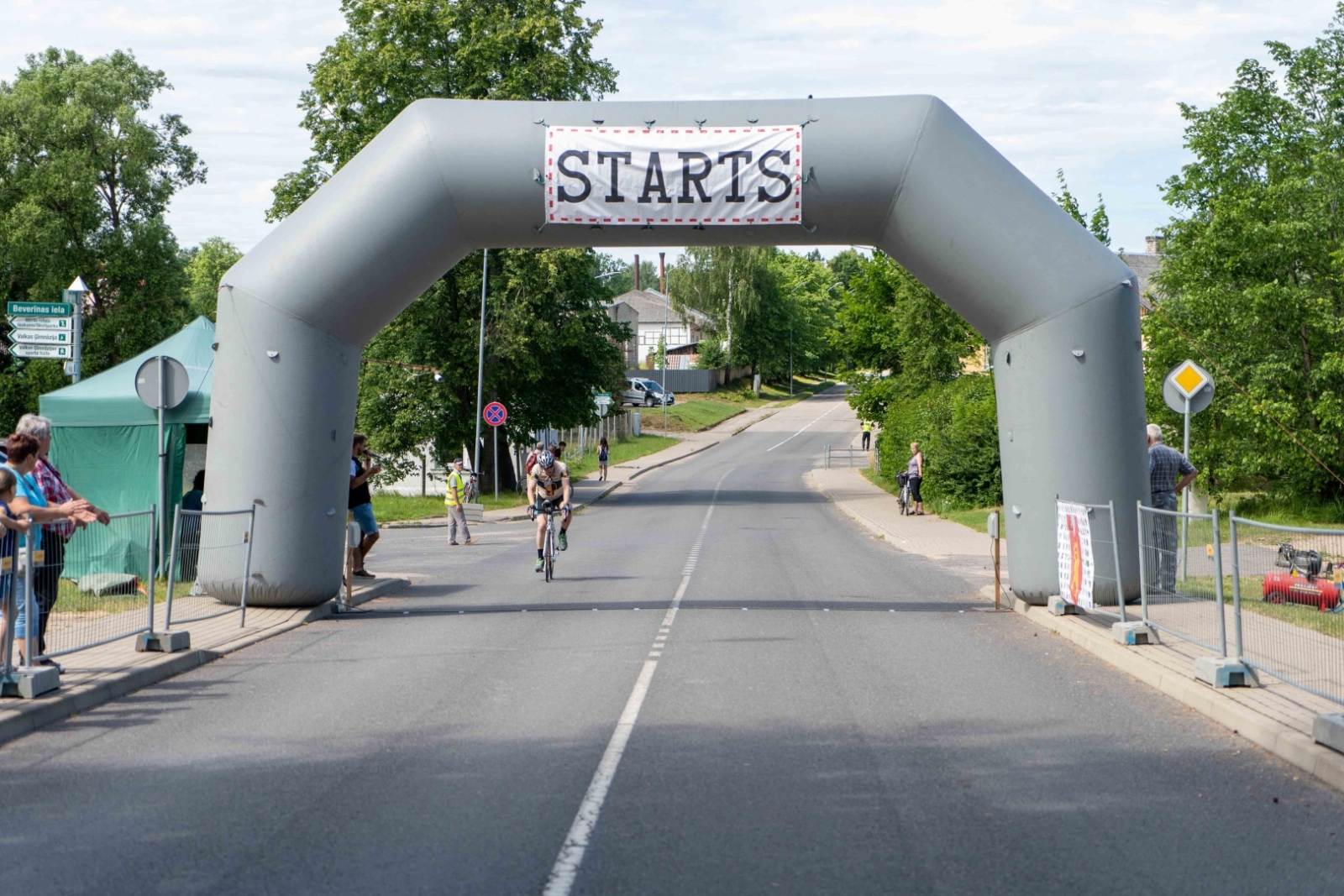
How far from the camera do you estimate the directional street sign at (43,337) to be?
61.4 feet

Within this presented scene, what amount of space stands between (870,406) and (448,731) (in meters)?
37.7

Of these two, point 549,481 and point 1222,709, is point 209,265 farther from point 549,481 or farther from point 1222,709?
point 1222,709

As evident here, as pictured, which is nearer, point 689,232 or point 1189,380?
point 689,232

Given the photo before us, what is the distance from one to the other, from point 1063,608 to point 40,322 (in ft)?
48.7


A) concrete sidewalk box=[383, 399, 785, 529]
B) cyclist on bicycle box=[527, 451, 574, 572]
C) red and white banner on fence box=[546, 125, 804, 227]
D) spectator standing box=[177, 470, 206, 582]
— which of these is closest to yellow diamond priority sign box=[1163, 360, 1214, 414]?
red and white banner on fence box=[546, 125, 804, 227]

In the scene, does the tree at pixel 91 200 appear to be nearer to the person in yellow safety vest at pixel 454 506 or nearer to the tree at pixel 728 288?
the person in yellow safety vest at pixel 454 506

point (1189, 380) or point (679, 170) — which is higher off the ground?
point (679, 170)

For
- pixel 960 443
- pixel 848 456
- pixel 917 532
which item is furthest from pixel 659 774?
pixel 848 456

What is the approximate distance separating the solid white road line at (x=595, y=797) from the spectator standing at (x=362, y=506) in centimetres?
605

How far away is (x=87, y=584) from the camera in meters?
11.8

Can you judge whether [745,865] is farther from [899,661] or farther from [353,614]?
[353,614]

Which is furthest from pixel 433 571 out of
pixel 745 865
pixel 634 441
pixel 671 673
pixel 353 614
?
pixel 634 441

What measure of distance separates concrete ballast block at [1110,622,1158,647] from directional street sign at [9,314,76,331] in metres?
15.5

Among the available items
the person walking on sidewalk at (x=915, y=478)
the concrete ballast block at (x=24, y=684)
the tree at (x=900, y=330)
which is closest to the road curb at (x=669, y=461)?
the tree at (x=900, y=330)
